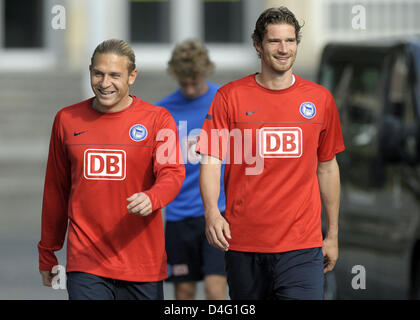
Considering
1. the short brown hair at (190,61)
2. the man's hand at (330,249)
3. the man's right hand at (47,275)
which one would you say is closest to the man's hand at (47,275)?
the man's right hand at (47,275)

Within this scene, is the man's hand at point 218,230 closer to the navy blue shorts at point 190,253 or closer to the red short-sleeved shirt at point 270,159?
the red short-sleeved shirt at point 270,159

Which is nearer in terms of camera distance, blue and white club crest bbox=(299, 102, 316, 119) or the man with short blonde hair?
the man with short blonde hair

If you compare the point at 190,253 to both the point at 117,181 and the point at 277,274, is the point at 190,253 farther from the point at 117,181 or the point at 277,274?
the point at 117,181

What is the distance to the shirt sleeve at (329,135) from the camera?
5.32m

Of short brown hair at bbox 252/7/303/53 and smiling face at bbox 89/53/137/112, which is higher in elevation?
short brown hair at bbox 252/7/303/53

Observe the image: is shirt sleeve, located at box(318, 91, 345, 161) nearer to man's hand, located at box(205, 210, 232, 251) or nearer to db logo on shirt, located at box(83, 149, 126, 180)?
man's hand, located at box(205, 210, 232, 251)

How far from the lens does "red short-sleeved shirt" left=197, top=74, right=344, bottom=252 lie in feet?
17.1

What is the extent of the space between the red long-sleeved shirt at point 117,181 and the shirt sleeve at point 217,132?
0.17 metres

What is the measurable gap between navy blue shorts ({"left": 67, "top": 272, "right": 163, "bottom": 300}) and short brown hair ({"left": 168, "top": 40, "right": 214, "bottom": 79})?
87.7 inches

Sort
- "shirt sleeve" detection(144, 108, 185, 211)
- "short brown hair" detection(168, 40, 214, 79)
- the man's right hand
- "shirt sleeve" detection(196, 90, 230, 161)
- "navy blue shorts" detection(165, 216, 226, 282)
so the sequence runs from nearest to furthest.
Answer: "shirt sleeve" detection(144, 108, 185, 211) < "shirt sleeve" detection(196, 90, 230, 161) < the man's right hand < "short brown hair" detection(168, 40, 214, 79) < "navy blue shorts" detection(165, 216, 226, 282)

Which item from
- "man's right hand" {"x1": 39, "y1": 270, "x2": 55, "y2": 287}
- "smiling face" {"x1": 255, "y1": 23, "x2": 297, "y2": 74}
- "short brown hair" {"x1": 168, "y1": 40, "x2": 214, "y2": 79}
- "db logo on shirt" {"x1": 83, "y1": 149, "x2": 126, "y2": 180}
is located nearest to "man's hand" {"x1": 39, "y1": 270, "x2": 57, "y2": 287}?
"man's right hand" {"x1": 39, "y1": 270, "x2": 55, "y2": 287}

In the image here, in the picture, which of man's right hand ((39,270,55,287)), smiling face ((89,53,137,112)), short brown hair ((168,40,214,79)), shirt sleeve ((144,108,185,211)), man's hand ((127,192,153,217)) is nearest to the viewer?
man's hand ((127,192,153,217))

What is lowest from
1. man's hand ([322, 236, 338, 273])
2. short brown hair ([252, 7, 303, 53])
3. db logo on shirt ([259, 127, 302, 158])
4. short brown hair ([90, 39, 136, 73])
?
man's hand ([322, 236, 338, 273])
